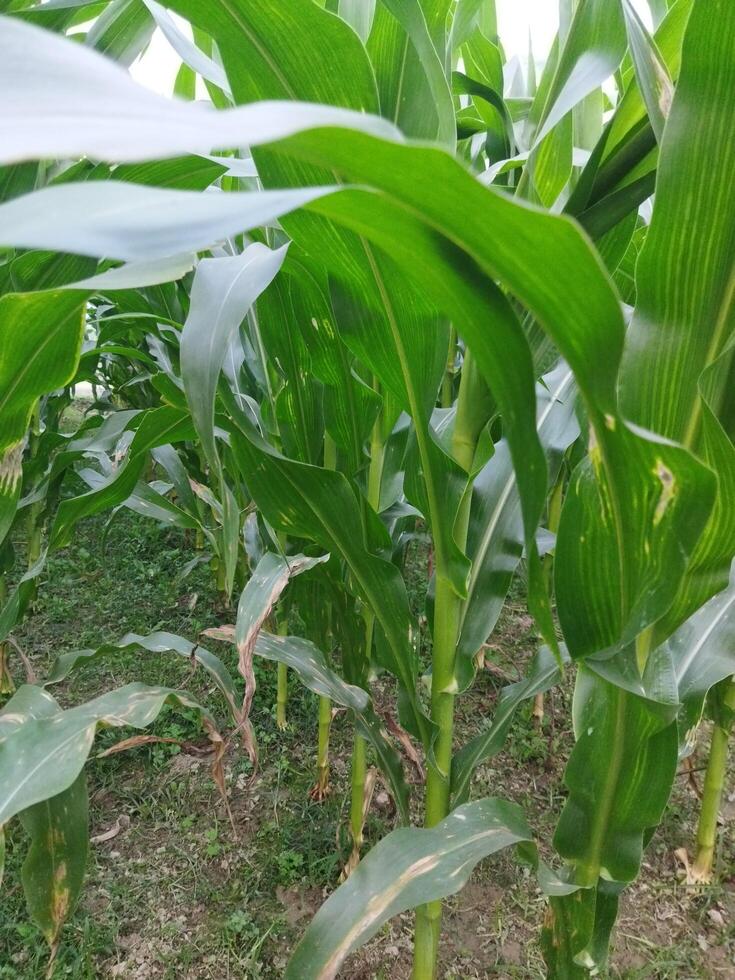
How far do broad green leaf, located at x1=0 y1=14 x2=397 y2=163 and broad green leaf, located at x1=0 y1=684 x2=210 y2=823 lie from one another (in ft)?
1.68

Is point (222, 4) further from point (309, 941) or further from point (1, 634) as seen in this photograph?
point (1, 634)

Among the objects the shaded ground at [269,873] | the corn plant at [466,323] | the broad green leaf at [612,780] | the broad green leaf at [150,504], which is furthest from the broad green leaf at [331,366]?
the shaded ground at [269,873]

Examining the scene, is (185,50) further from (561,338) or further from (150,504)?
(150,504)

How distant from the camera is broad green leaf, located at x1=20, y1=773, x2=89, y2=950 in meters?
A: 0.64

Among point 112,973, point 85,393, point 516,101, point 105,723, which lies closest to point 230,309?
point 105,723

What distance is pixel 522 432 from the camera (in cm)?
36

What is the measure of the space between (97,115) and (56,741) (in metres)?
0.56

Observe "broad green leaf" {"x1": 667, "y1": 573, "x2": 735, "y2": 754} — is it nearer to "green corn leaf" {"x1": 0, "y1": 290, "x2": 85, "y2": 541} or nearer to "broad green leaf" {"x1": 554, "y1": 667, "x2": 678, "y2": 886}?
"broad green leaf" {"x1": 554, "y1": 667, "x2": 678, "y2": 886}

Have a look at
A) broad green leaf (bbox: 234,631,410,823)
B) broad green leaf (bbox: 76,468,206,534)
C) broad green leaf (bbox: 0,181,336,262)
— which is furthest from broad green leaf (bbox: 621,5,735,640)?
broad green leaf (bbox: 76,468,206,534)

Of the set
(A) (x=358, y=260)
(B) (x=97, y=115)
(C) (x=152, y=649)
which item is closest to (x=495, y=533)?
(A) (x=358, y=260)

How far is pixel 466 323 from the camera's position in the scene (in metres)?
0.34

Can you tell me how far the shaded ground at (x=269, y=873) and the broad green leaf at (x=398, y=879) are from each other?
43 cm

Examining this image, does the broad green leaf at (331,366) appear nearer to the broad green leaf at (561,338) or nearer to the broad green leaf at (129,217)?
the broad green leaf at (561,338)

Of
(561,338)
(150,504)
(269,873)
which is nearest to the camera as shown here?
(561,338)
